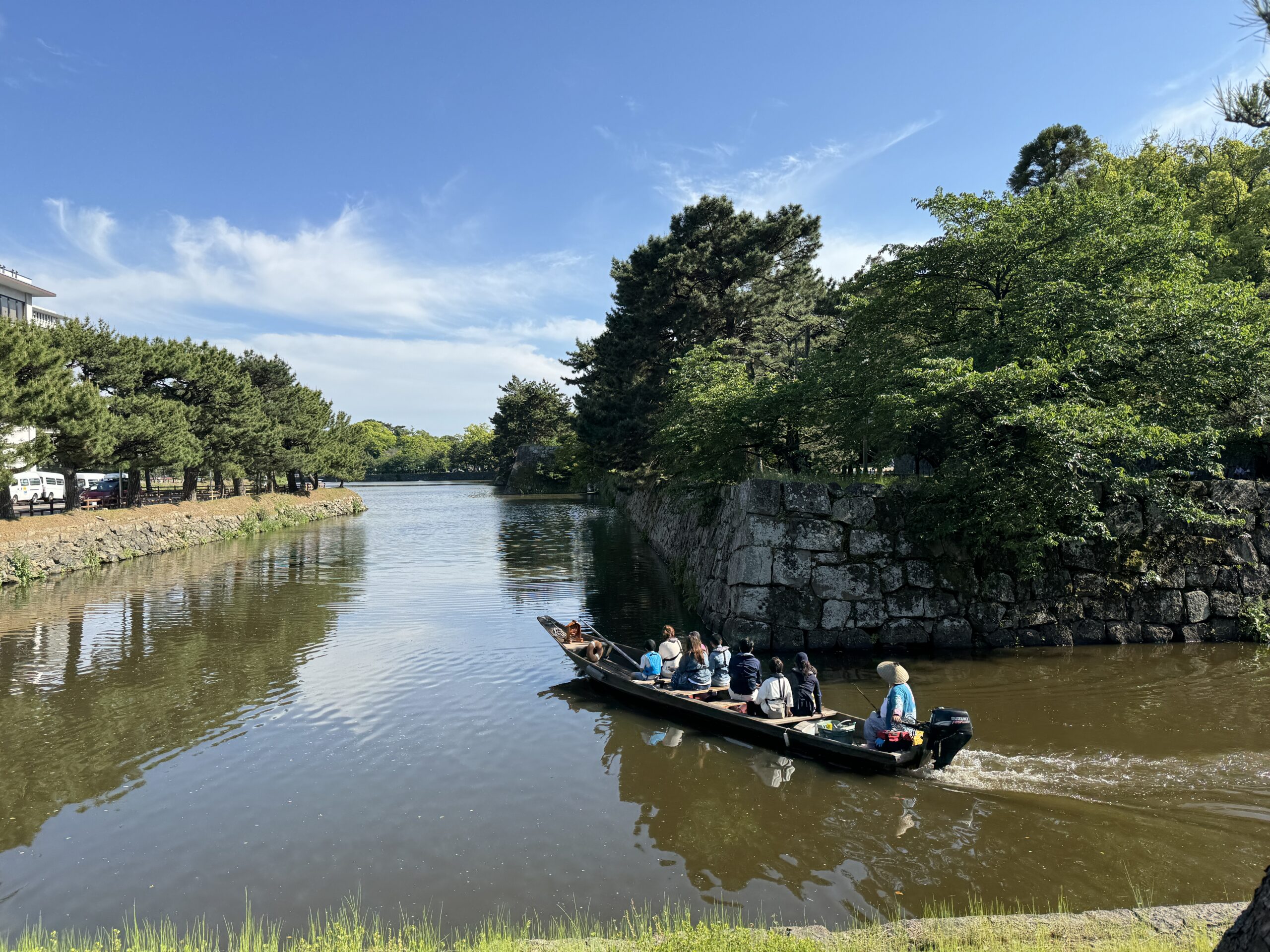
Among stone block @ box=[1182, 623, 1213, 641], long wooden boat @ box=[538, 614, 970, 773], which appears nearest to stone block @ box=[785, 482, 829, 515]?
long wooden boat @ box=[538, 614, 970, 773]

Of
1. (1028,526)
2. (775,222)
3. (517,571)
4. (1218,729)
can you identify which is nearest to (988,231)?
(1028,526)

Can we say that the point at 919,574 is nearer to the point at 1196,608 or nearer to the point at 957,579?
the point at 957,579

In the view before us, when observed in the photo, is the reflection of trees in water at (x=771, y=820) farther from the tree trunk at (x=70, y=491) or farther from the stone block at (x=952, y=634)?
the tree trunk at (x=70, y=491)

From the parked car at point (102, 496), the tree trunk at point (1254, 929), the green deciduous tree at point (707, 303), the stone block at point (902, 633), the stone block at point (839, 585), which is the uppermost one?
the green deciduous tree at point (707, 303)

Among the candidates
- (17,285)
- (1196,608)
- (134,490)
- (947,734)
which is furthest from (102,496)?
(1196,608)

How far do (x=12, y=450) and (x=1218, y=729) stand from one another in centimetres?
3117

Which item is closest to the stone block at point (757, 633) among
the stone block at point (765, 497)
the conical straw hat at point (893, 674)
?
the stone block at point (765, 497)

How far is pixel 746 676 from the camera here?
35.9 ft

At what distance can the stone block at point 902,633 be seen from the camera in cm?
1430

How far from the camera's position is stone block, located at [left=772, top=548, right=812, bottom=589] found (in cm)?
1423

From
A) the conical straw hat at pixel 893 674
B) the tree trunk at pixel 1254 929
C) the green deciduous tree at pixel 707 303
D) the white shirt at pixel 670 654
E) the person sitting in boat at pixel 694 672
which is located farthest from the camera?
the green deciduous tree at pixel 707 303

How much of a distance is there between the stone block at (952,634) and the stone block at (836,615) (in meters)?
1.75

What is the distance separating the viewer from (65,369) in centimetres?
2558

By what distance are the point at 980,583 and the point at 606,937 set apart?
37.4 ft
